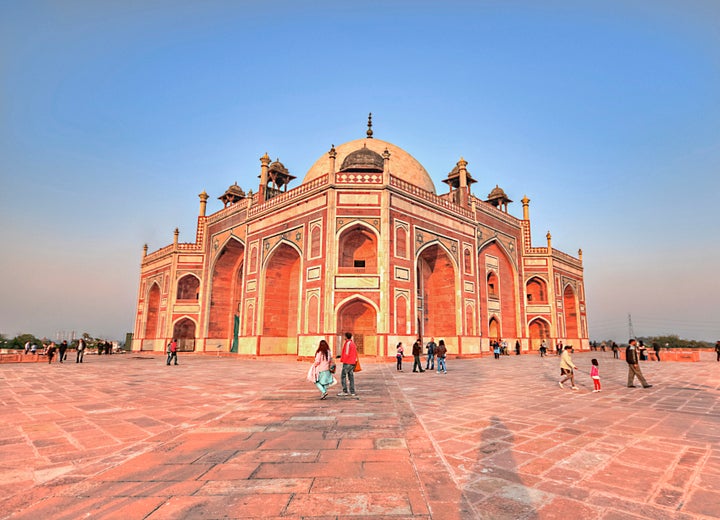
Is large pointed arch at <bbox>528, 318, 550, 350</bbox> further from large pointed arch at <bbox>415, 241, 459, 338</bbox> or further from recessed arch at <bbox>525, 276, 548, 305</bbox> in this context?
large pointed arch at <bbox>415, 241, 459, 338</bbox>

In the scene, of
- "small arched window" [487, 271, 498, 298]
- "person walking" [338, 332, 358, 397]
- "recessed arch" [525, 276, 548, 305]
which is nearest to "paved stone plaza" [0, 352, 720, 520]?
"person walking" [338, 332, 358, 397]

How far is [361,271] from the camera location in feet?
62.0

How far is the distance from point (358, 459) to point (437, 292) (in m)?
20.7

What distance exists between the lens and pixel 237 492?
→ 8.90ft

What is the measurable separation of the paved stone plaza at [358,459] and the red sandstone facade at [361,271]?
12503mm

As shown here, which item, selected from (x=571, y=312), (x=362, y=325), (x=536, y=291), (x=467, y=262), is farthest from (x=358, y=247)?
(x=571, y=312)

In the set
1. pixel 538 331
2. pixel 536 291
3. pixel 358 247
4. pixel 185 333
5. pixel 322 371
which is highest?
pixel 358 247

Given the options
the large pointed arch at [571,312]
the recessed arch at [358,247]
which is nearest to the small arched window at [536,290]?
the large pointed arch at [571,312]

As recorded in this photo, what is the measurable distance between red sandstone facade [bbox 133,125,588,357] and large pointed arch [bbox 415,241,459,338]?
0.07m

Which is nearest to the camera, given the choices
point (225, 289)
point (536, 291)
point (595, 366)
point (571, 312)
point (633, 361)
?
point (595, 366)

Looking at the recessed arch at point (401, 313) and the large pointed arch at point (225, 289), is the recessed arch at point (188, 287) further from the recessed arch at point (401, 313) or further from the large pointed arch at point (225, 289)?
the recessed arch at point (401, 313)

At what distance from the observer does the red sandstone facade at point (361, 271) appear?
63.1 feet

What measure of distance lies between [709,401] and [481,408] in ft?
14.8

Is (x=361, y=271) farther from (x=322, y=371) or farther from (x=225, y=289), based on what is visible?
(x=225, y=289)
